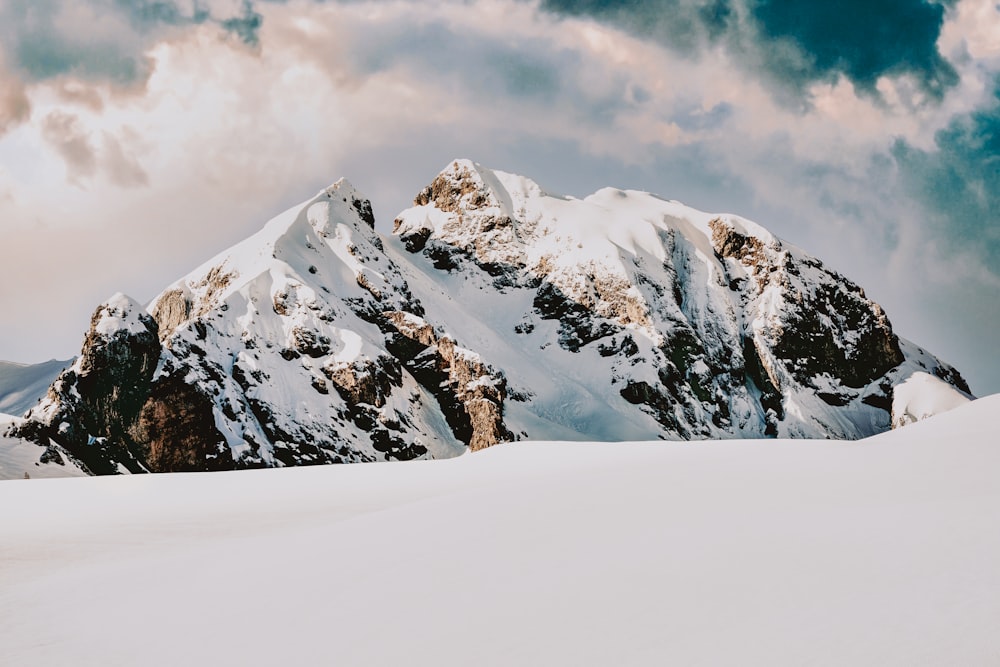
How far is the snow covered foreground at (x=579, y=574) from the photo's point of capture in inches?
260

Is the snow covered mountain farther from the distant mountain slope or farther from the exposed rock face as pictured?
the distant mountain slope

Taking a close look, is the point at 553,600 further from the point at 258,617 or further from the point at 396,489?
the point at 396,489

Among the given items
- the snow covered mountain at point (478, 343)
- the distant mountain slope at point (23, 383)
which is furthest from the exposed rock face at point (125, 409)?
the distant mountain slope at point (23, 383)

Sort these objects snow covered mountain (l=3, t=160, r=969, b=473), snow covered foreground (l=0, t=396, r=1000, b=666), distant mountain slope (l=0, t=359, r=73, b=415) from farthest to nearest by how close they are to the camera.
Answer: distant mountain slope (l=0, t=359, r=73, b=415)
snow covered mountain (l=3, t=160, r=969, b=473)
snow covered foreground (l=0, t=396, r=1000, b=666)

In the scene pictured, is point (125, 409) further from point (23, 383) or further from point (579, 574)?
point (579, 574)

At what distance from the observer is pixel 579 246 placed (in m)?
166

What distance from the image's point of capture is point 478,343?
14012 cm

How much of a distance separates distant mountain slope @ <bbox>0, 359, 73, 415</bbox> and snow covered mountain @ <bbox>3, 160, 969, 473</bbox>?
86.0ft

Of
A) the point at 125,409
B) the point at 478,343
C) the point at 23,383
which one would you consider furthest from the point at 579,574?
the point at 23,383

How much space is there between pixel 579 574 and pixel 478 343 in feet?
432

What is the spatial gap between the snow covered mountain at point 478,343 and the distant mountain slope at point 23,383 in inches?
1031

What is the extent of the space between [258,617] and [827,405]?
170 metres

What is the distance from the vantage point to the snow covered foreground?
6.61 m

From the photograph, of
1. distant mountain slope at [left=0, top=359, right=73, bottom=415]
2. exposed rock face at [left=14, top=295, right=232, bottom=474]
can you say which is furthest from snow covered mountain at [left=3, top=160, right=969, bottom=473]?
distant mountain slope at [left=0, top=359, right=73, bottom=415]
